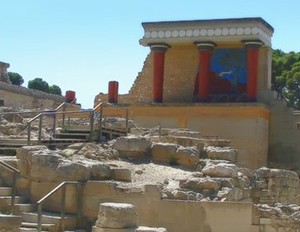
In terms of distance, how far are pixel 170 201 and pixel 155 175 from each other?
1754 mm

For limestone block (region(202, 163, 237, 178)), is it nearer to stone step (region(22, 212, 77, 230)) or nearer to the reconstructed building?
stone step (region(22, 212, 77, 230))

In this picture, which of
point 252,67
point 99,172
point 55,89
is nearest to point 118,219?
point 99,172

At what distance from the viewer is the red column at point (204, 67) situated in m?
29.8

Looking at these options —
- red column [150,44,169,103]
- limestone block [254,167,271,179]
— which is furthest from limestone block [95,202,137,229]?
red column [150,44,169,103]

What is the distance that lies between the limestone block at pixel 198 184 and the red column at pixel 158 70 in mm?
17141

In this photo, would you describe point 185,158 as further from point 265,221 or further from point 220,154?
point 265,221

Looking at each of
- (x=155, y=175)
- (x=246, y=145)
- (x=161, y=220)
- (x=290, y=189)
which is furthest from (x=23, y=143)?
(x=246, y=145)

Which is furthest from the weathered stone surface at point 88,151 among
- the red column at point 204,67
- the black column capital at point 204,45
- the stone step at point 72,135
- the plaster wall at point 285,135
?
the black column capital at point 204,45

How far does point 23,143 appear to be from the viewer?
16203mm

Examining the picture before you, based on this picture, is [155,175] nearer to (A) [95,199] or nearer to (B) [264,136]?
(A) [95,199]

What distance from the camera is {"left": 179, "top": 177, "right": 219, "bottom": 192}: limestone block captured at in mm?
13789

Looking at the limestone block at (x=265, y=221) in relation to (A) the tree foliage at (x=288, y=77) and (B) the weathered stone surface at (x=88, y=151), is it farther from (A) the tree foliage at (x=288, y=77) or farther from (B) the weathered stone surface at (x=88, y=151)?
(A) the tree foliage at (x=288, y=77)

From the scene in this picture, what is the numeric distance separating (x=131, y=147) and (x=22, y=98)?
731 inches

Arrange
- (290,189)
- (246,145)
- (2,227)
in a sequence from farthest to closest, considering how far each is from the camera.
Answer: (246,145) → (290,189) → (2,227)
